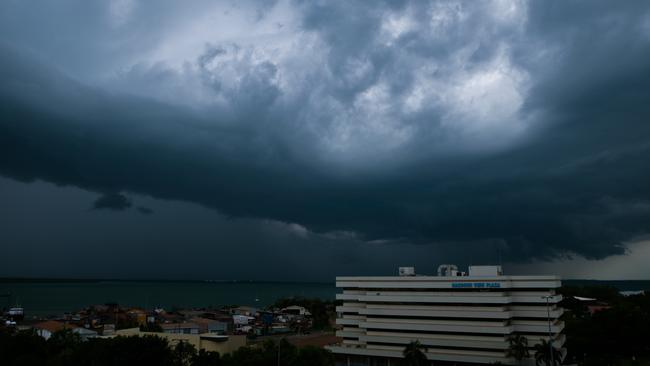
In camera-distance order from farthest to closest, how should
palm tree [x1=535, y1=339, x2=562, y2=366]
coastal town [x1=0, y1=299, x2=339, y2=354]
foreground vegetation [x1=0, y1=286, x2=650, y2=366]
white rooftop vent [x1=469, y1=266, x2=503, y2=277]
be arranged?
1. coastal town [x1=0, y1=299, x2=339, y2=354]
2. white rooftop vent [x1=469, y1=266, x2=503, y2=277]
3. palm tree [x1=535, y1=339, x2=562, y2=366]
4. foreground vegetation [x1=0, y1=286, x2=650, y2=366]

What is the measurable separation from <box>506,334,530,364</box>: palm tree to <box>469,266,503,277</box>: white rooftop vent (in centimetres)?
1293

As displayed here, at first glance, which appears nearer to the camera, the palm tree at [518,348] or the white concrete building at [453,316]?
the palm tree at [518,348]

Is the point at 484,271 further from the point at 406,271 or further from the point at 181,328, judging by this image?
the point at 181,328

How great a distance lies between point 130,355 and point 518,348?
210ft

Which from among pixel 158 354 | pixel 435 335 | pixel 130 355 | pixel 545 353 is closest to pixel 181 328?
pixel 158 354

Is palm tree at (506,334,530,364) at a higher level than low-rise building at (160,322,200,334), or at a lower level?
higher

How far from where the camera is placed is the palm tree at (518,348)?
8244 centimetres

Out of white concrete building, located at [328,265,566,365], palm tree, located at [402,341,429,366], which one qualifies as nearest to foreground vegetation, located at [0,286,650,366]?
palm tree, located at [402,341,429,366]

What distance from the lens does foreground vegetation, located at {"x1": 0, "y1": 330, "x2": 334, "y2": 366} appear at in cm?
7625

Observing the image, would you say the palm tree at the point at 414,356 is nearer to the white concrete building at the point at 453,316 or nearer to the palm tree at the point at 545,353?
the white concrete building at the point at 453,316

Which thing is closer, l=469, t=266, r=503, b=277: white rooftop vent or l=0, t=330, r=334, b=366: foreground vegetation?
l=0, t=330, r=334, b=366: foreground vegetation

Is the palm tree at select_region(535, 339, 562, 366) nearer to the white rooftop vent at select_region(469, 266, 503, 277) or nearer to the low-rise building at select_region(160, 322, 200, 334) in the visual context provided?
the white rooftop vent at select_region(469, 266, 503, 277)

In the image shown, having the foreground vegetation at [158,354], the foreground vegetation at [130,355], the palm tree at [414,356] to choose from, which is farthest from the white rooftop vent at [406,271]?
the foreground vegetation at [130,355]

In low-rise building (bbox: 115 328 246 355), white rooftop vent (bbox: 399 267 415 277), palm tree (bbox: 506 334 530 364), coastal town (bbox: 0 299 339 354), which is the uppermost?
white rooftop vent (bbox: 399 267 415 277)
